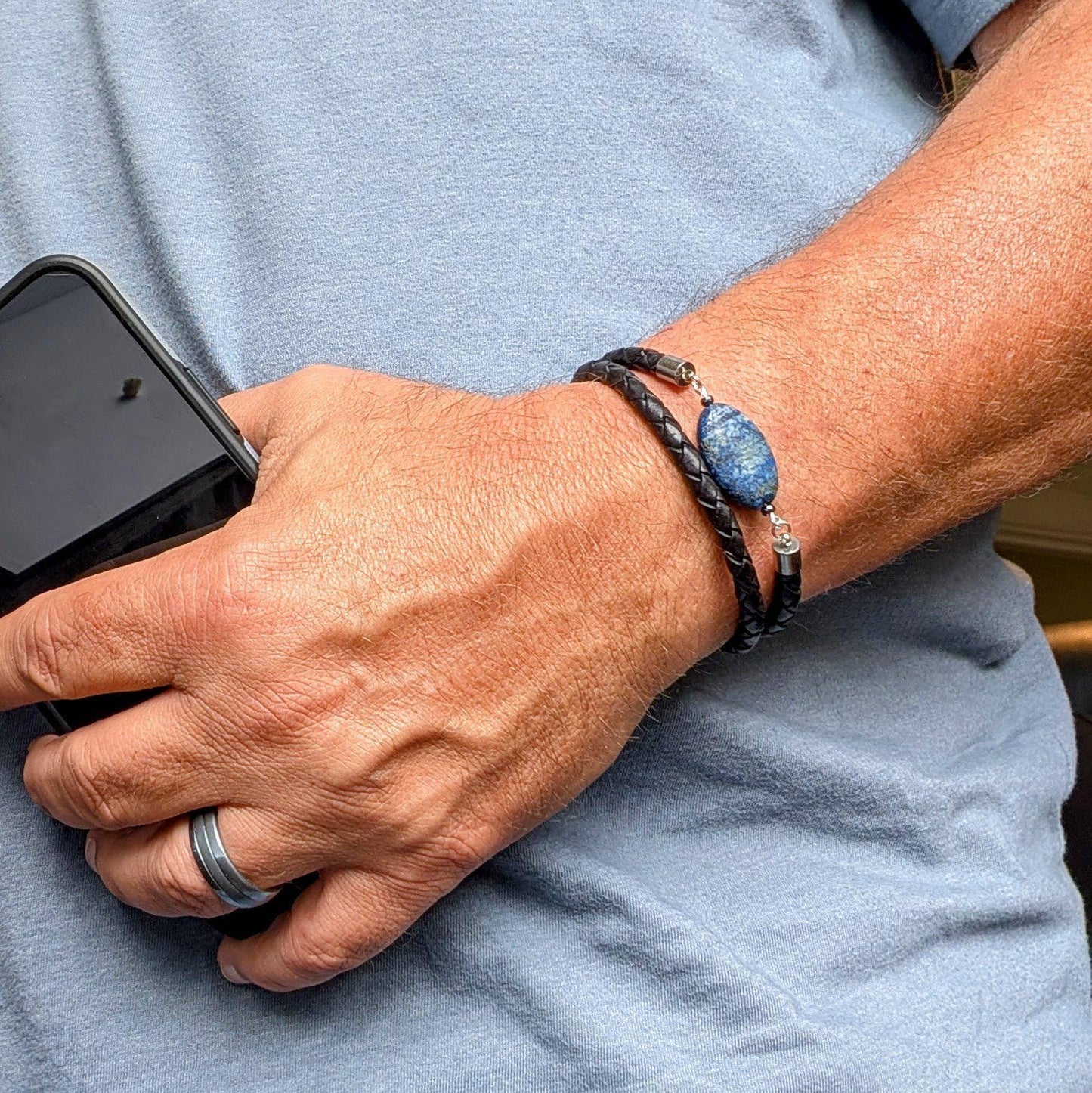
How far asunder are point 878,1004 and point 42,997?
0.46 m

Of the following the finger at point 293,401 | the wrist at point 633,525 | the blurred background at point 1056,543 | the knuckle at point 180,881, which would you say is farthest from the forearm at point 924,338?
the blurred background at point 1056,543

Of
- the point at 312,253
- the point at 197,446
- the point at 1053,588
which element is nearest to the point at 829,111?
the point at 312,253

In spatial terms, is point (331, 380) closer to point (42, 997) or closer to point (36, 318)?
point (36, 318)

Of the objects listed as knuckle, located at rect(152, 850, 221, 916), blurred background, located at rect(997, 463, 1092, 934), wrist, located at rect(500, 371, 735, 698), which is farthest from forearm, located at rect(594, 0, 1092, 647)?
blurred background, located at rect(997, 463, 1092, 934)

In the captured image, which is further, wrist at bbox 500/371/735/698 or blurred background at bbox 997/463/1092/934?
blurred background at bbox 997/463/1092/934

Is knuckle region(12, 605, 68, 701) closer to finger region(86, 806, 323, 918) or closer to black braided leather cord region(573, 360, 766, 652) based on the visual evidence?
finger region(86, 806, 323, 918)

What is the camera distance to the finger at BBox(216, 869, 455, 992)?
507 mm

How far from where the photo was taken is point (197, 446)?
1.76ft

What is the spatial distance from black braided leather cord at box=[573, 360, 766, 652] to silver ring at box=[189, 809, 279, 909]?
0.29m

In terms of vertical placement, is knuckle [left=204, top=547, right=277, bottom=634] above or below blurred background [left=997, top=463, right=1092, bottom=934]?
above

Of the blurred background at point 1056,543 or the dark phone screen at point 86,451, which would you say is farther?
the blurred background at point 1056,543

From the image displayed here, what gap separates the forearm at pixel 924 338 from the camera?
1.79 ft

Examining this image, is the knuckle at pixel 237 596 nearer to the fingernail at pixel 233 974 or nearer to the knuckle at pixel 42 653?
the knuckle at pixel 42 653

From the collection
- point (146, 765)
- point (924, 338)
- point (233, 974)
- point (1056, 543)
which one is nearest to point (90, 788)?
point (146, 765)
